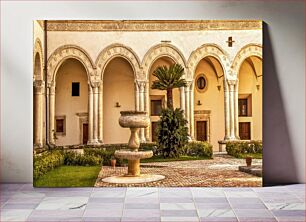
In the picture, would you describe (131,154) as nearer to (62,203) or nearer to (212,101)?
(62,203)

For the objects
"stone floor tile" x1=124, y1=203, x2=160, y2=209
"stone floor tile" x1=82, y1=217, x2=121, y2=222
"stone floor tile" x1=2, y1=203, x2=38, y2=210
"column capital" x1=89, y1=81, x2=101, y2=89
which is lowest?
"stone floor tile" x1=82, y1=217, x2=121, y2=222

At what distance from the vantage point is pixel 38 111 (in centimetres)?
758

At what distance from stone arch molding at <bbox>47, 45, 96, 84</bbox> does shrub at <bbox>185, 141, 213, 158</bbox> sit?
2.09 meters

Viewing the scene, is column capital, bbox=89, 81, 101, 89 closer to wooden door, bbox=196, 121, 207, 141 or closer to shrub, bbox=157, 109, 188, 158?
shrub, bbox=157, 109, 188, 158

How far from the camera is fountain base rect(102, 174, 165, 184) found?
24.7 feet

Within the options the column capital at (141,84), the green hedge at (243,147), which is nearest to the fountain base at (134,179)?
the green hedge at (243,147)

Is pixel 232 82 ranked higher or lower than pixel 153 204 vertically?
higher

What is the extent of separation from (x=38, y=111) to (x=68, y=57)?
1084mm

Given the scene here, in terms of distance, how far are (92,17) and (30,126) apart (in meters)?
2.13

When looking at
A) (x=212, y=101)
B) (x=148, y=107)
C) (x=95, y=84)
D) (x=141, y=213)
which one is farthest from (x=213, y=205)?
(x=95, y=84)

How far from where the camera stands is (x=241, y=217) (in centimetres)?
565

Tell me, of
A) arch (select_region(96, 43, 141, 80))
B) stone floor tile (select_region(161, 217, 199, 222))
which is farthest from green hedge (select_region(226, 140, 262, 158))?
stone floor tile (select_region(161, 217, 199, 222))

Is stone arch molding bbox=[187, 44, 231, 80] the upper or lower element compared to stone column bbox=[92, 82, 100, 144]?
upper

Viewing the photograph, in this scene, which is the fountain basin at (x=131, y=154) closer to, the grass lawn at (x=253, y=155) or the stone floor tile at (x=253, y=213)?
the grass lawn at (x=253, y=155)
